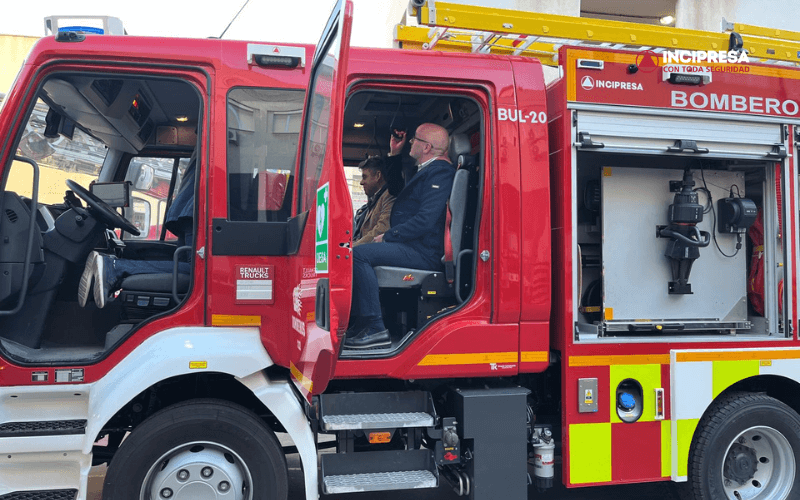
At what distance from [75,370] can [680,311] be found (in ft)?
11.3

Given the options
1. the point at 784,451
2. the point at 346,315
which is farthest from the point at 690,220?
the point at 346,315

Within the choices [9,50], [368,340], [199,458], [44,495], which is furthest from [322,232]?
[9,50]

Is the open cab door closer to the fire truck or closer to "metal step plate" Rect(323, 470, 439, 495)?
the fire truck

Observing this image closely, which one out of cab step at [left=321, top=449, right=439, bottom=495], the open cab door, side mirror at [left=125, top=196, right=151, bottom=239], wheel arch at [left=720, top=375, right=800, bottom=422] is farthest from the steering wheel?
wheel arch at [left=720, top=375, right=800, bottom=422]

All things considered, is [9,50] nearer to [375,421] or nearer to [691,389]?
[375,421]

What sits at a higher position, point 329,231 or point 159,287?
point 329,231

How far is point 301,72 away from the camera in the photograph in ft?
12.0

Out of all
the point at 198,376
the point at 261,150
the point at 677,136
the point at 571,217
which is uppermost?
the point at 677,136

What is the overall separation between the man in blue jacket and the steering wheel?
4.32ft

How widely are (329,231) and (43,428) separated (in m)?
1.81

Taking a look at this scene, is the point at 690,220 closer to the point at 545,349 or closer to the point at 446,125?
the point at 545,349

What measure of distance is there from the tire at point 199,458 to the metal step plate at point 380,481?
0.27 meters

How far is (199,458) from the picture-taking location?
3375mm

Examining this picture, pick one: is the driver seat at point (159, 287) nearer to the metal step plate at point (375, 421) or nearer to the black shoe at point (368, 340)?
the black shoe at point (368, 340)
